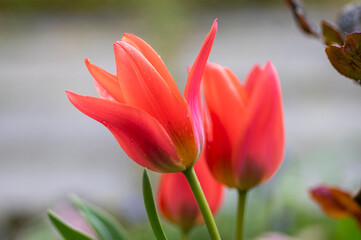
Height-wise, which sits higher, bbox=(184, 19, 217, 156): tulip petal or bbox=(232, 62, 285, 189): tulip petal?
bbox=(184, 19, 217, 156): tulip petal

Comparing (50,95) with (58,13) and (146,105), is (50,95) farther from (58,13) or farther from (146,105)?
(146,105)

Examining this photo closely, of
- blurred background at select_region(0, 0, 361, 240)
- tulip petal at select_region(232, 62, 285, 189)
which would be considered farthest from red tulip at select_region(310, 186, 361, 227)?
blurred background at select_region(0, 0, 361, 240)

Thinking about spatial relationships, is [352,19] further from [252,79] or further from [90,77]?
[90,77]

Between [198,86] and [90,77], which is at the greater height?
[198,86]

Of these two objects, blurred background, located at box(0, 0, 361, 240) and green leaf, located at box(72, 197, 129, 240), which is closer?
green leaf, located at box(72, 197, 129, 240)

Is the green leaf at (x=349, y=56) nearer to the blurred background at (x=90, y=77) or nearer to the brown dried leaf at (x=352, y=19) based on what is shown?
the brown dried leaf at (x=352, y=19)

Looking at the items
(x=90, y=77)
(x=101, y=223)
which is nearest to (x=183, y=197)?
(x=101, y=223)

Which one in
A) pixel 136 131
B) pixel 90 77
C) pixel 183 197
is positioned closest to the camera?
pixel 136 131

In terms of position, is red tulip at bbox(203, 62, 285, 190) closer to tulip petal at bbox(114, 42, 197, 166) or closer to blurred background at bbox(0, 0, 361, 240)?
tulip petal at bbox(114, 42, 197, 166)
